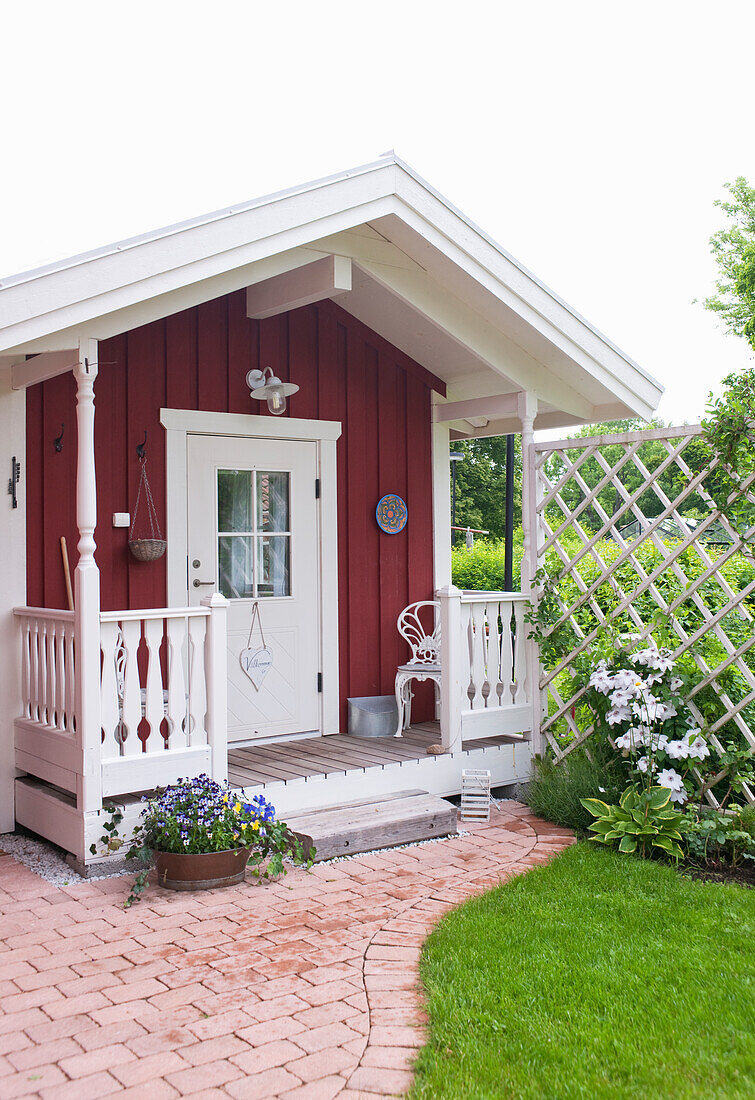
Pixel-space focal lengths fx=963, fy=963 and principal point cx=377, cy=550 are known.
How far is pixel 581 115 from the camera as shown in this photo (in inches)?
922

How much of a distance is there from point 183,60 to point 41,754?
17.6 metres

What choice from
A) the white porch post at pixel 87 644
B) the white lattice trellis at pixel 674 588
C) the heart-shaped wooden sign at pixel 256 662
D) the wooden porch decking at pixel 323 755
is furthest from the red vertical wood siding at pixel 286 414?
the white lattice trellis at pixel 674 588

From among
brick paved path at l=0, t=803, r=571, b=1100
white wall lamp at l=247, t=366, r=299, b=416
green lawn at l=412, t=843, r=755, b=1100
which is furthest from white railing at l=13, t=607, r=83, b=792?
green lawn at l=412, t=843, r=755, b=1100

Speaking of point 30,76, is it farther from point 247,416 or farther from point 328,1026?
point 328,1026

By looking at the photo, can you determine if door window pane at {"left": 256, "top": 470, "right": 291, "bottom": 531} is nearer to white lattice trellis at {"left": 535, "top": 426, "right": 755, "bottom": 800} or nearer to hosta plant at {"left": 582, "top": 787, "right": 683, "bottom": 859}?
white lattice trellis at {"left": 535, "top": 426, "right": 755, "bottom": 800}

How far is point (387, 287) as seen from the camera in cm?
516

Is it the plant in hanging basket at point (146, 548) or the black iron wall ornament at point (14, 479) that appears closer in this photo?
the black iron wall ornament at point (14, 479)

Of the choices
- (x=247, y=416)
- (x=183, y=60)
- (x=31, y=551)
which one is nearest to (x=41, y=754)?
→ (x=31, y=551)

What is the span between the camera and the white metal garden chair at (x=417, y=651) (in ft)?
19.0

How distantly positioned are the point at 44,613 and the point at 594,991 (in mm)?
2878

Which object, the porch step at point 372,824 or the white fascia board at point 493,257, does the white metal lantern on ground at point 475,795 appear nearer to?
the porch step at point 372,824

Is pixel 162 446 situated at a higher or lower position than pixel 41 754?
higher

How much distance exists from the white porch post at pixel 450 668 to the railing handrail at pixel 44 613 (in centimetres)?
201

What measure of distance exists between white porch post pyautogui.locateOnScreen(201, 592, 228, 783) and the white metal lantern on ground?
1.38 metres
